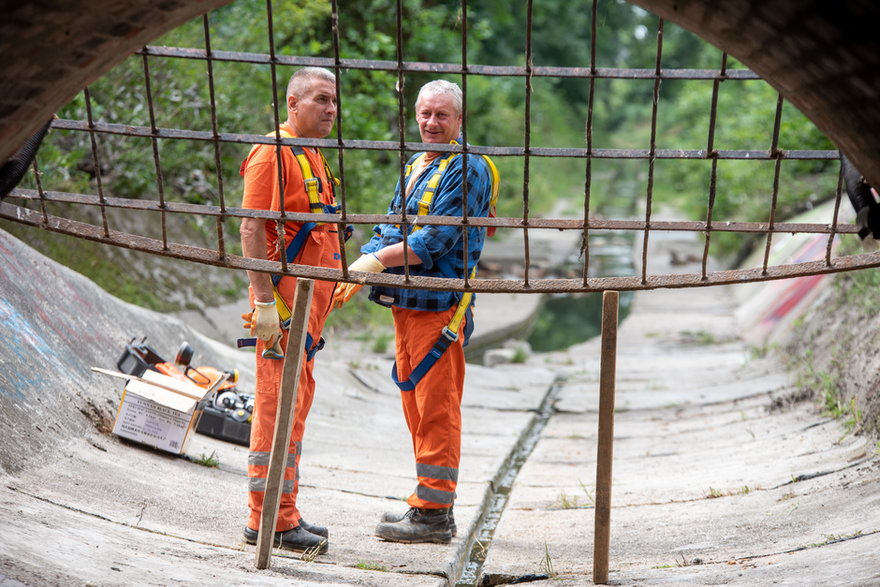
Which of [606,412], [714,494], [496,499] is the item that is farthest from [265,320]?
[714,494]

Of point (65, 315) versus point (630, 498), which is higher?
point (65, 315)

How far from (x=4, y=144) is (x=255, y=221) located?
1.24m

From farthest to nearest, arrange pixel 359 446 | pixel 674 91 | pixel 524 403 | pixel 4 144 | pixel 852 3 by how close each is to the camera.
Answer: pixel 674 91 < pixel 524 403 < pixel 359 446 < pixel 4 144 < pixel 852 3

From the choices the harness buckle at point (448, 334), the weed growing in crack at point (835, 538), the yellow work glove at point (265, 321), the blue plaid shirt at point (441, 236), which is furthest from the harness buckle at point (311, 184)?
the weed growing in crack at point (835, 538)

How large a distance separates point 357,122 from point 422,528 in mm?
7502

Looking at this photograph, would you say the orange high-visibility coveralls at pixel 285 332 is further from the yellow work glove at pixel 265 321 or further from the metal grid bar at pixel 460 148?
the metal grid bar at pixel 460 148

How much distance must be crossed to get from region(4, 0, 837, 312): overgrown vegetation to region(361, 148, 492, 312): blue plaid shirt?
0.25 metres

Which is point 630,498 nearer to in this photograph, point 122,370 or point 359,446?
point 359,446

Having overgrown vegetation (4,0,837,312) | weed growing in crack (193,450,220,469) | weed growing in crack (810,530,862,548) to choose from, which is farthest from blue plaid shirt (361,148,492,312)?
weed growing in crack (810,530,862,548)

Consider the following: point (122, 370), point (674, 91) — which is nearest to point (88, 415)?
point (122, 370)

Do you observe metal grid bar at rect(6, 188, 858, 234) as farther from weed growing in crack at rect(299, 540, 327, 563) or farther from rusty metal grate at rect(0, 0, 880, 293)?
weed growing in crack at rect(299, 540, 327, 563)

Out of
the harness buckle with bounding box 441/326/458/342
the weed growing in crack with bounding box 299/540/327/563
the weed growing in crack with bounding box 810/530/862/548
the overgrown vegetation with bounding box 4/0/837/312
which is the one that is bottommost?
the weed growing in crack with bounding box 299/540/327/563

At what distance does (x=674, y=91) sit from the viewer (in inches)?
1797

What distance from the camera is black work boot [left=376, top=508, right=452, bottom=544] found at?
4176 mm
